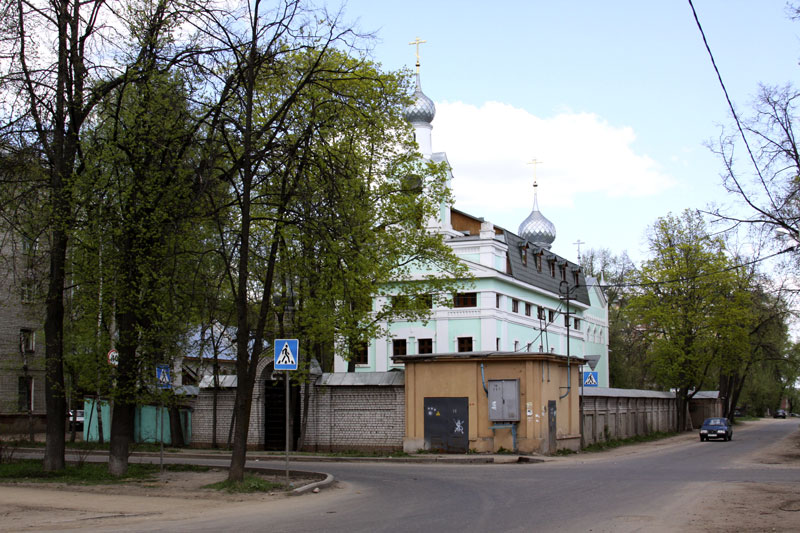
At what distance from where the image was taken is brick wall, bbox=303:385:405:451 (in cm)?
3036

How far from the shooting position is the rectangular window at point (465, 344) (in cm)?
5144

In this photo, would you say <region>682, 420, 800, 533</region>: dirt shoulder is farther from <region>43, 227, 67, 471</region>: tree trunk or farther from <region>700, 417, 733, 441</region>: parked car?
<region>700, 417, 733, 441</region>: parked car

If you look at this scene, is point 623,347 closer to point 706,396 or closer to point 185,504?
point 706,396

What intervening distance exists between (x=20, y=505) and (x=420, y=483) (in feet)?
27.4

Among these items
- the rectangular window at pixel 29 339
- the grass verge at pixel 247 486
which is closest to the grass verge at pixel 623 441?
the grass verge at pixel 247 486

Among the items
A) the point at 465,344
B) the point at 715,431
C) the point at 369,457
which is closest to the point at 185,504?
the point at 369,457

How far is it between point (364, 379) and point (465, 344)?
21.3 metres

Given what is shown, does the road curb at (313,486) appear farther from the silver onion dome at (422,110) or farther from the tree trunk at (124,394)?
the silver onion dome at (422,110)

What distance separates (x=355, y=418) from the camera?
30844mm

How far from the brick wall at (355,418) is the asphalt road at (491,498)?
438 cm

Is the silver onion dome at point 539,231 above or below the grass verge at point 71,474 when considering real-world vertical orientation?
above

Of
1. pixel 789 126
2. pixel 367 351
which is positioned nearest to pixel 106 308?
pixel 789 126

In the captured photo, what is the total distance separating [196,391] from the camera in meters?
34.6

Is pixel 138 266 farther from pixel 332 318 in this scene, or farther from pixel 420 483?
pixel 332 318
